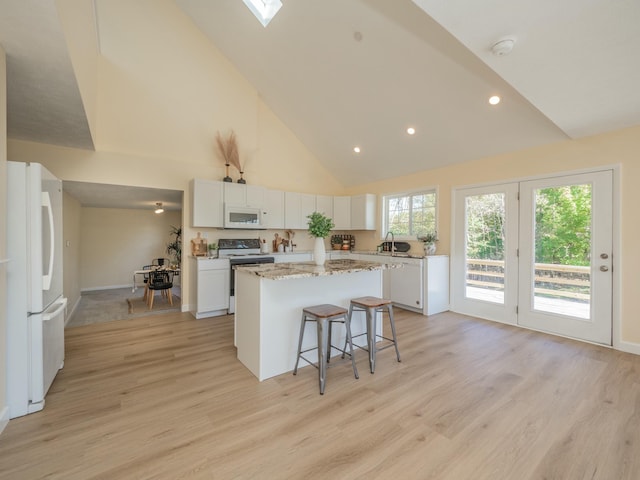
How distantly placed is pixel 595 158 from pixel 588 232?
2.80 feet

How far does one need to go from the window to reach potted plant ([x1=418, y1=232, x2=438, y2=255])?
0.16m

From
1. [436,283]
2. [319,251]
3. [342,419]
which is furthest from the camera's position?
[436,283]

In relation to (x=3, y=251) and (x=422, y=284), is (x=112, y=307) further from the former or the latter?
(x=422, y=284)

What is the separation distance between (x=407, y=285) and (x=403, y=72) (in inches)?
123

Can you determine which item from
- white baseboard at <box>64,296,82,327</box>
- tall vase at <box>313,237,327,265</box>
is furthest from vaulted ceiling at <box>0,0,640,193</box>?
white baseboard at <box>64,296,82,327</box>

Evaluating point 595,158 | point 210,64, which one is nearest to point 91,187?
point 210,64

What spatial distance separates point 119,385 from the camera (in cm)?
244

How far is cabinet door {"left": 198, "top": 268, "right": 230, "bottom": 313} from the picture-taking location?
4410mm

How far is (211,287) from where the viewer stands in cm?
449

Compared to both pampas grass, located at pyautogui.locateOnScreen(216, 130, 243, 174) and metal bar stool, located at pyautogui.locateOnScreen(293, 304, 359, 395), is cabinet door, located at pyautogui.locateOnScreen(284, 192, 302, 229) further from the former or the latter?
metal bar stool, located at pyautogui.locateOnScreen(293, 304, 359, 395)

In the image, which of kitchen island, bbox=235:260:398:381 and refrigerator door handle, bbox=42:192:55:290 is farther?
kitchen island, bbox=235:260:398:381

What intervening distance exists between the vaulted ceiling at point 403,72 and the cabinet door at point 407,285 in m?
1.81

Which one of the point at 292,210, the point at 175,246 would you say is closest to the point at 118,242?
the point at 175,246

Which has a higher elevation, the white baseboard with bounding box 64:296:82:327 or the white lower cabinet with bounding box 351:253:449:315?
the white lower cabinet with bounding box 351:253:449:315
